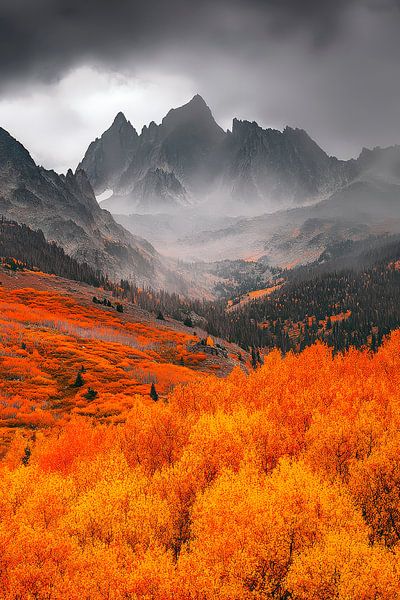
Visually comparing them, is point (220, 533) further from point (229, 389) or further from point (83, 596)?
point (229, 389)

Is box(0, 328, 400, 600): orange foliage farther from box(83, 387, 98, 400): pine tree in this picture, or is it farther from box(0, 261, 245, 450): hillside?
box(83, 387, 98, 400): pine tree

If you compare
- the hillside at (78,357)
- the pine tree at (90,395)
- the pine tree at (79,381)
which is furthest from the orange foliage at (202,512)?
the pine tree at (79,381)

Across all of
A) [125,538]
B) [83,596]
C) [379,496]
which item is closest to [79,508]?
[125,538]

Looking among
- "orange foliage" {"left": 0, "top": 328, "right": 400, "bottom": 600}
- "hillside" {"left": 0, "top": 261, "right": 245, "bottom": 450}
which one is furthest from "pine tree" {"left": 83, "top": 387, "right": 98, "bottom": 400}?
"orange foliage" {"left": 0, "top": 328, "right": 400, "bottom": 600}

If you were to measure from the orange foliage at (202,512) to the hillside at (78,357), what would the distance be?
23.7 feet

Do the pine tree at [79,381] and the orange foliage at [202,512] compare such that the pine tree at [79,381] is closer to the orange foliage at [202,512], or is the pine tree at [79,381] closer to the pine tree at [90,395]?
the pine tree at [90,395]

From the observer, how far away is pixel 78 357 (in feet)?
278

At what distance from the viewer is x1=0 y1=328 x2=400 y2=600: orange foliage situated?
23891 mm

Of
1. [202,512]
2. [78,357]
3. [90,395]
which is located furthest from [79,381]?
[202,512]

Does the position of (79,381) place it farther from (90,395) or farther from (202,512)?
(202,512)

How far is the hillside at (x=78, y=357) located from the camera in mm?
61250

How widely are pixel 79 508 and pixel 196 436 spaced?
1656cm

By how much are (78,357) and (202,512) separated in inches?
2379

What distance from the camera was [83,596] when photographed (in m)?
23.1
